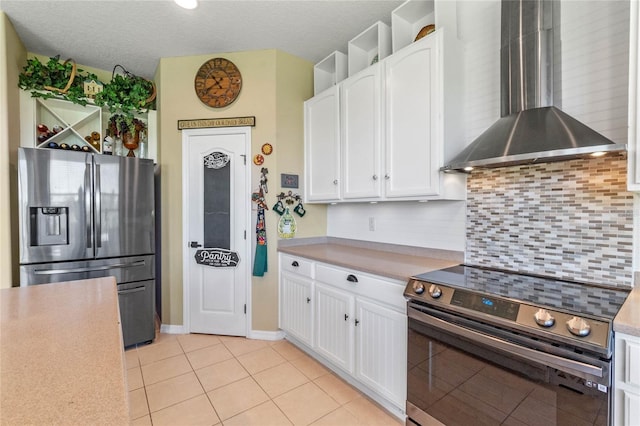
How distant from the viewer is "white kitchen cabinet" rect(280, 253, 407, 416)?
5.73 feet

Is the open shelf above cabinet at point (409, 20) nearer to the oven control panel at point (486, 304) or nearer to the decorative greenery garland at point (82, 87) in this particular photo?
the oven control panel at point (486, 304)

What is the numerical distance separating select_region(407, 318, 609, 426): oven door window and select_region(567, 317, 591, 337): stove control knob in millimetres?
166

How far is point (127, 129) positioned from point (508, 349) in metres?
3.72

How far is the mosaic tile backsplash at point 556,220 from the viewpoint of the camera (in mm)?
1452

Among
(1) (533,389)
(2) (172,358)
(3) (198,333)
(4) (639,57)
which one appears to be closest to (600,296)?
(1) (533,389)

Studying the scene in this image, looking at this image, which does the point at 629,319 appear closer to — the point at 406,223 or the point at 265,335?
the point at 406,223

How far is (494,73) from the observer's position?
1932mm

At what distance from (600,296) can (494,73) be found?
1.42m

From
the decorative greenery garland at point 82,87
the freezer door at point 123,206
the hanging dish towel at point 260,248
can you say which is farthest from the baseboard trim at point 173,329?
the decorative greenery garland at point 82,87

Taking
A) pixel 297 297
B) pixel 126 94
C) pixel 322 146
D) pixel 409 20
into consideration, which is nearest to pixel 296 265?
pixel 297 297

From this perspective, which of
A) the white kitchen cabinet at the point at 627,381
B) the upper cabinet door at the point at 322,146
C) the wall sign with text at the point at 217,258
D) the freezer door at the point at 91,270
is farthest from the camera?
the wall sign with text at the point at 217,258

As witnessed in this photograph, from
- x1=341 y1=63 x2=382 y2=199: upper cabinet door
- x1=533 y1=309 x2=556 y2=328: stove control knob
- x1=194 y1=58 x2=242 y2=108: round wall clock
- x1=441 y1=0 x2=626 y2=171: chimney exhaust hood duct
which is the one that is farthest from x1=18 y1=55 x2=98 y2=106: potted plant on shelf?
x1=533 y1=309 x2=556 y2=328: stove control knob

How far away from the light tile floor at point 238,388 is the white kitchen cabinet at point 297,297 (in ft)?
0.70

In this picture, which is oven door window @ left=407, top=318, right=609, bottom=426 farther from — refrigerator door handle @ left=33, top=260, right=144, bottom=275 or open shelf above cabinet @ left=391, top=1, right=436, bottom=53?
refrigerator door handle @ left=33, top=260, right=144, bottom=275
